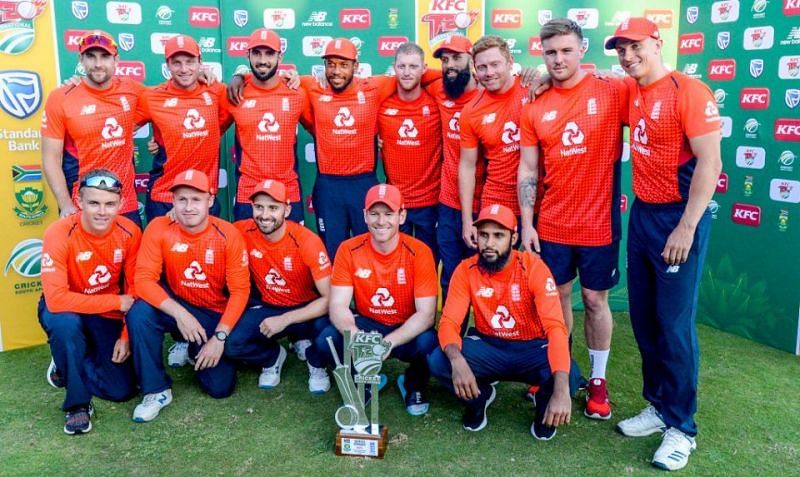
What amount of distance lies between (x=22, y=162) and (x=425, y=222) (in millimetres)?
2945

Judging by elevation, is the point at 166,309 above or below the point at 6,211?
below

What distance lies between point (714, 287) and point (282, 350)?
3.50m

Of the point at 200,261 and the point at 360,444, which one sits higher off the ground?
the point at 200,261

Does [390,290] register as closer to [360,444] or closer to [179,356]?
[360,444]

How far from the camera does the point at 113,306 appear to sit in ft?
14.5

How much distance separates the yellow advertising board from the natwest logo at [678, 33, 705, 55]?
191 inches

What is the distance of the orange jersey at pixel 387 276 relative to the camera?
442 cm

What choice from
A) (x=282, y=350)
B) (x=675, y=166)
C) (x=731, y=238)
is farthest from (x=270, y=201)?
(x=731, y=238)

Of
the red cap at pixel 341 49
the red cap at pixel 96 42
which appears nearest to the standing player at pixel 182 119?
the red cap at pixel 96 42

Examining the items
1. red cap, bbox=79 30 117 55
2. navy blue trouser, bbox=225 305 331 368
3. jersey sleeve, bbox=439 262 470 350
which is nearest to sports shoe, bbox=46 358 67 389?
navy blue trouser, bbox=225 305 331 368

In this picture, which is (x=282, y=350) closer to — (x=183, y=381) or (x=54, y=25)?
(x=183, y=381)

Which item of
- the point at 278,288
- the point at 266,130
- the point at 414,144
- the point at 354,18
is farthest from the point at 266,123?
the point at 354,18

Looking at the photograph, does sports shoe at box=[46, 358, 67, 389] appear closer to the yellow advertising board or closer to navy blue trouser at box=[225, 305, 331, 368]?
the yellow advertising board

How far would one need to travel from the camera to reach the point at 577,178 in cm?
413
